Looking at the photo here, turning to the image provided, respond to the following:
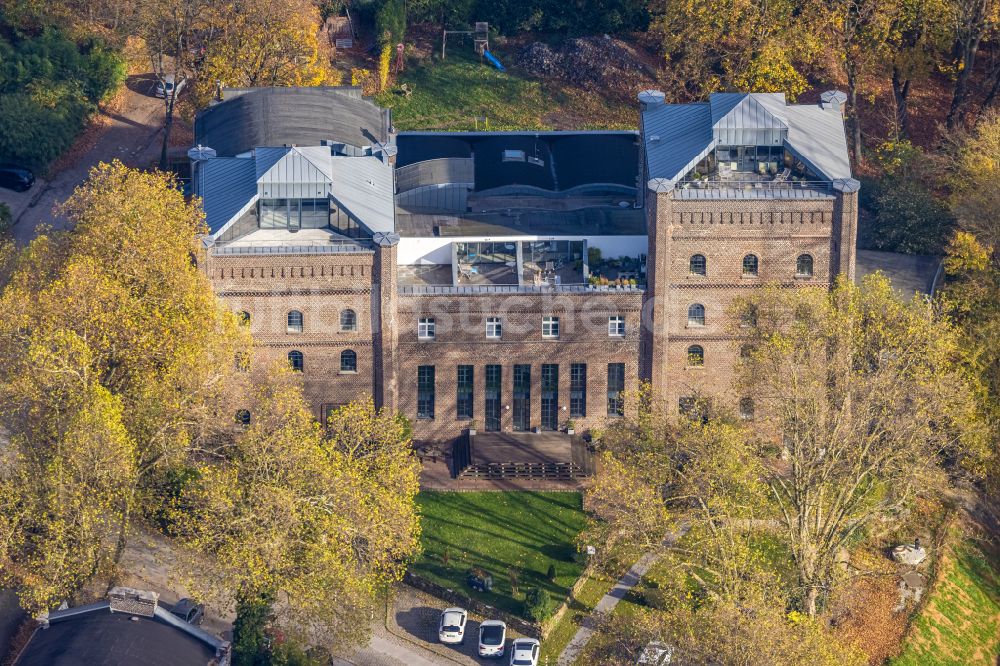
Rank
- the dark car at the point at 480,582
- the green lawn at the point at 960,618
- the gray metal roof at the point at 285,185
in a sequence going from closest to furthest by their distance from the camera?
the dark car at the point at 480,582 → the green lawn at the point at 960,618 → the gray metal roof at the point at 285,185

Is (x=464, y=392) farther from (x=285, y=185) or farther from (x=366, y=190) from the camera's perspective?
(x=285, y=185)

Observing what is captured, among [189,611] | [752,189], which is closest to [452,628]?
[189,611]

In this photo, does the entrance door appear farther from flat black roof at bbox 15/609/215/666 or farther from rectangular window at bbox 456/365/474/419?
flat black roof at bbox 15/609/215/666

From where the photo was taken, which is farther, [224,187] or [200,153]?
[200,153]

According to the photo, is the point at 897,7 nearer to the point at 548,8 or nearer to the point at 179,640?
the point at 548,8

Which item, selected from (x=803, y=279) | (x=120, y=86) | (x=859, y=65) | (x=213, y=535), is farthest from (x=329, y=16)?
(x=213, y=535)

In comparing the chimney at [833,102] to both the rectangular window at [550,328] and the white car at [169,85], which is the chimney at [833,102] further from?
the white car at [169,85]

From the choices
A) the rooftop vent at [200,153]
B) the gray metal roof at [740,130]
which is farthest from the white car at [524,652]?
the rooftop vent at [200,153]
